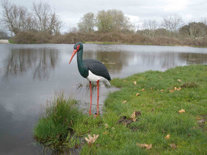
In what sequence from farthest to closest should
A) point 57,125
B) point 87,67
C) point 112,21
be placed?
1. point 112,21
2. point 87,67
3. point 57,125

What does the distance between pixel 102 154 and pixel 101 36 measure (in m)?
46.8

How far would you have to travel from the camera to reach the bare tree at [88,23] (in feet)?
211

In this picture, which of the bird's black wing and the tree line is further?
the tree line

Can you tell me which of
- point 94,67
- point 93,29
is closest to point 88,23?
point 93,29

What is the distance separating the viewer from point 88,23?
212 feet

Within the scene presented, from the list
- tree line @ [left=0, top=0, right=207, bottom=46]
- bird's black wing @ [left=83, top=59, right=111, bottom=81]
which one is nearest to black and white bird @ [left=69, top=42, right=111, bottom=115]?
bird's black wing @ [left=83, top=59, right=111, bottom=81]

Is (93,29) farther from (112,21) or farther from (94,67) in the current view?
(94,67)

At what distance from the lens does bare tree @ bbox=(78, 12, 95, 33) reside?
211 ft

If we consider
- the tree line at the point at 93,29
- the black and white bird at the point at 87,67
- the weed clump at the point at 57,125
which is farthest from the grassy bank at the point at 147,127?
the tree line at the point at 93,29

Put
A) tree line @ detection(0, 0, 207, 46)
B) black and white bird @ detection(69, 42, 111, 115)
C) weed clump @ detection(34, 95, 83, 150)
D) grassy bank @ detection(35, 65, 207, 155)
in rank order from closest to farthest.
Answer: grassy bank @ detection(35, 65, 207, 155)
weed clump @ detection(34, 95, 83, 150)
black and white bird @ detection(69, 42, 111, 115)
tree line @ detection(0, 0, 207, 46)

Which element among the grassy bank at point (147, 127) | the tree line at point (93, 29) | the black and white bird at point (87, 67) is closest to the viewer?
the grassy bank at point (147, 127)

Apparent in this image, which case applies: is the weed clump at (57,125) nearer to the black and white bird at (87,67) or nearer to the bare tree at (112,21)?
the black and white bird at (87,67)

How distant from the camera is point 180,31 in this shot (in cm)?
7481

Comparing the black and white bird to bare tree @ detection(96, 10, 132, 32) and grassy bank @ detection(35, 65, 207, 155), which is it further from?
bare tree @ detection(96, 10, 132, 32)
